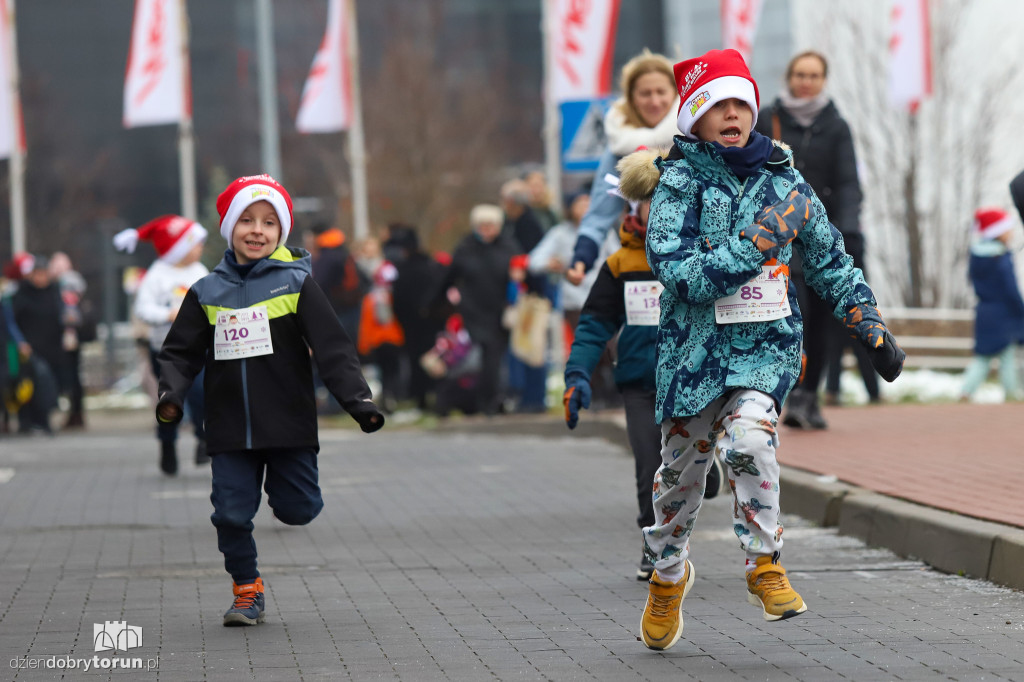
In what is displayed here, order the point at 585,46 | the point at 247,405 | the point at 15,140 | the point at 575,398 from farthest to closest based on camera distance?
the point at 15,140
the point at 585,46
the point at 247,405
the point at 575,398

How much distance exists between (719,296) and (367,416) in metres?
1.42

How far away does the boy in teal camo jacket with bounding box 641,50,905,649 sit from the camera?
5.22 m

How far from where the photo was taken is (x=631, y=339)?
7020mm

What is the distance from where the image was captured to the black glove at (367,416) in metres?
5.98

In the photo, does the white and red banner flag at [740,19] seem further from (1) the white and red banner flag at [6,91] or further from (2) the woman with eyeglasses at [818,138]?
(1) the white and red banner flag at [6,91]

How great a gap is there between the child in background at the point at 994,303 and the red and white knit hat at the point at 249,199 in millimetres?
10375

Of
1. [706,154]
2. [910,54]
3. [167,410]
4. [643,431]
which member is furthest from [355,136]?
[706,154]

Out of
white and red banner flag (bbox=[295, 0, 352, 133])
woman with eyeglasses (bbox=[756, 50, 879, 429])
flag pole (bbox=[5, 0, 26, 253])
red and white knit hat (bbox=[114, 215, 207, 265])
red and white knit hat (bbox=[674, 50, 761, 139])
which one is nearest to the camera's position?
red and white knit hat (bbox=[674, 50, 761, 139])

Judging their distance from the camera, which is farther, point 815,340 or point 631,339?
point 815,340

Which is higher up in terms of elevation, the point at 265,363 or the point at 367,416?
the point at 265,363

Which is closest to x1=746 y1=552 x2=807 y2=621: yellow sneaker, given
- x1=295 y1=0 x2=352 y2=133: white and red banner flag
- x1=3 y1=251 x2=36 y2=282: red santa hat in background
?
x1=3 y1=251 x2=36 y2=282: red santa hat in background

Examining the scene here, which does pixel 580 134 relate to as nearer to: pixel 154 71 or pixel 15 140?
pixel 154 71

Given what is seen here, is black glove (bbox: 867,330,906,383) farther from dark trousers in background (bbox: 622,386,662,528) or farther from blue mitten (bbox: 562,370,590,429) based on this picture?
dark trousers in background (bbox: 622,386,662,528)

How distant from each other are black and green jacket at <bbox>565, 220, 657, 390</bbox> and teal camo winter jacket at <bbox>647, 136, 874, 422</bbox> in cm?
91
